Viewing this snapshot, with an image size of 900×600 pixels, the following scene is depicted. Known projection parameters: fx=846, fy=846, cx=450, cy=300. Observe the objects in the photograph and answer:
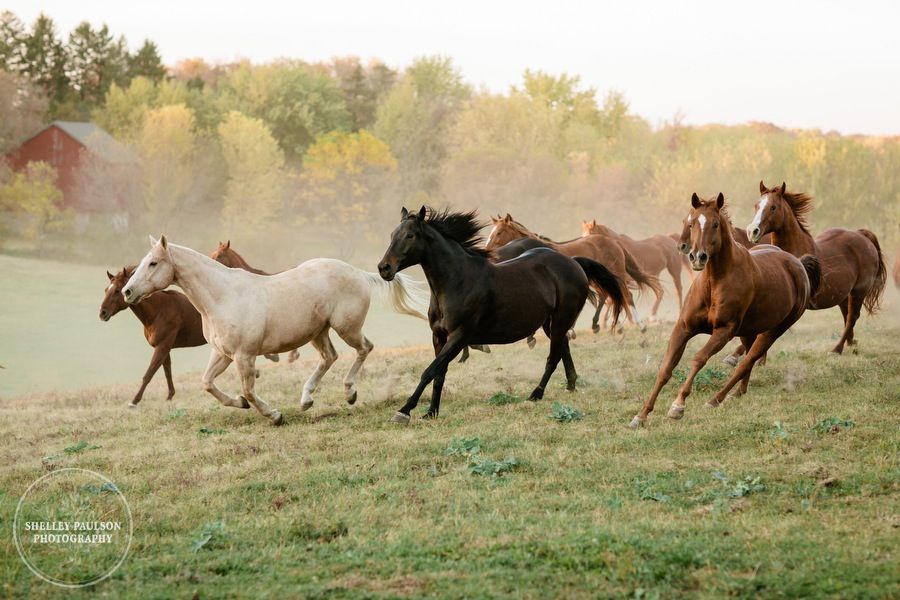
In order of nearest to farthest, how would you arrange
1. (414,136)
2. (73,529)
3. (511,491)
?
(73,529) < (511,491) < (414,136)

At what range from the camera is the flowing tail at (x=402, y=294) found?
11.4 meters

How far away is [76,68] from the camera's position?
69625mm

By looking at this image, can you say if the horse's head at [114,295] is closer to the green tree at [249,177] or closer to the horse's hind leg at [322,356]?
the horse's hind leg at [322,356]

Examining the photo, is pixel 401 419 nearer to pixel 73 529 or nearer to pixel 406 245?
pixel 406 245

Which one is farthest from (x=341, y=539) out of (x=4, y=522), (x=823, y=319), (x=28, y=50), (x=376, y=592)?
(x=28, y=50)

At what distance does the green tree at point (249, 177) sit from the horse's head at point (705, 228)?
50389mm

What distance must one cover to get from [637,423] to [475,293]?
92.1 inches

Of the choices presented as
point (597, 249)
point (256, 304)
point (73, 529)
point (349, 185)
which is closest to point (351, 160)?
point (349, 185)

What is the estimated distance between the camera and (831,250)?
1241 cm

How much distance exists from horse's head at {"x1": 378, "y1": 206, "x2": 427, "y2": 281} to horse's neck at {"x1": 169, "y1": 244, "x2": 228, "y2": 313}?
6.62ft

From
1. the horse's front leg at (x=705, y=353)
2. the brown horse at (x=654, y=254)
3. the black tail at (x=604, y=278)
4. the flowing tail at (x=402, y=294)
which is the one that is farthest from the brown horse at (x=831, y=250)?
the brown horse at (x=654, y=254)

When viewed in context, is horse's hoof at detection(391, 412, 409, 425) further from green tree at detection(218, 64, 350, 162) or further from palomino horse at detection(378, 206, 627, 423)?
green tree at detection(218, 64, 350, 162)

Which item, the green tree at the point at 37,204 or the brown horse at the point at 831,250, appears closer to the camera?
the brown horse at the point at 831,250

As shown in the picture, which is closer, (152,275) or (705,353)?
(705,353)
